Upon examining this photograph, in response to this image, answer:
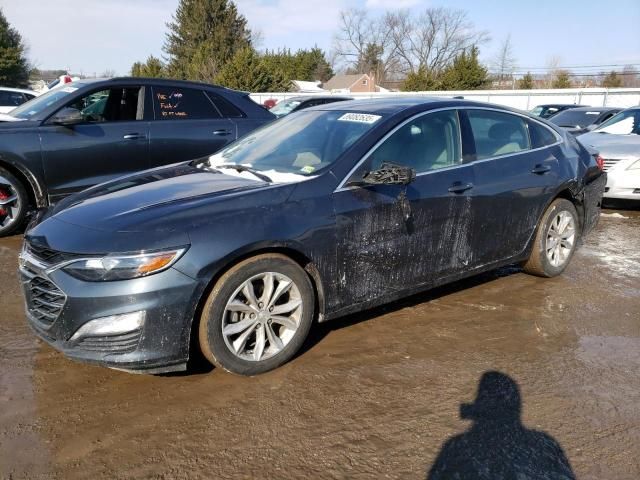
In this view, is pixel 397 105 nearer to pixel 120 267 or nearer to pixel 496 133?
pixel 496 133

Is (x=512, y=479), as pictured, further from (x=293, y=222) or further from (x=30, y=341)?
(x=30, y=341)

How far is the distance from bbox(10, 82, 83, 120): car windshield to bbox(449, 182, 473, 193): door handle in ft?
15.1

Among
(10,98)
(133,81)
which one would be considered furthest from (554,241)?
(10,98)

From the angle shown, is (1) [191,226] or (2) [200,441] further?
(1) [191,226]

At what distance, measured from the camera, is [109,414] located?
282 centimetres

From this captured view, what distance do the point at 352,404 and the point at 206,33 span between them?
182ft

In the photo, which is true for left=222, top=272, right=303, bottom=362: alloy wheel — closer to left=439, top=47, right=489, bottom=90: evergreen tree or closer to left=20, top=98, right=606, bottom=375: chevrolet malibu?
left=20, top=98, right=606, bottom=375: chevrolet malibu

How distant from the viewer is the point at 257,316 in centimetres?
314

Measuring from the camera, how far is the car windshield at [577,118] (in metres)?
13.7

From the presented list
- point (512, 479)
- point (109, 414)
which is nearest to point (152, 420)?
point (109, 414)

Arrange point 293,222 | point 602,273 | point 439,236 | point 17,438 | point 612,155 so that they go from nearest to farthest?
1. point 17,438
2. point 293,222
3. point 439,236
4. point 602,273
5. point 612,155

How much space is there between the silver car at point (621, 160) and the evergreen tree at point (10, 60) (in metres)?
52.5

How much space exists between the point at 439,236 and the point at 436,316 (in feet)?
2.17

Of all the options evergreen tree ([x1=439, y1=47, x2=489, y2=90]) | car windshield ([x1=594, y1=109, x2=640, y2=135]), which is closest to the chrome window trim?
car windshield ([x1=594, y1=109, x2=640, y2=135])
